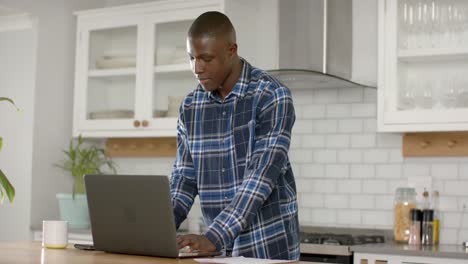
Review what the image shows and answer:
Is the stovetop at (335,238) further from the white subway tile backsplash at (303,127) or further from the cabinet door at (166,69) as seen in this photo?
the cabinet door at (166,69)

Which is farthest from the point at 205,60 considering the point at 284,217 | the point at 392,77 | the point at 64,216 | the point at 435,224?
the point at 64,216

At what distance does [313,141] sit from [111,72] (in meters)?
1.37

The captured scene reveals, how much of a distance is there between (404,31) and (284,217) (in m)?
1.88

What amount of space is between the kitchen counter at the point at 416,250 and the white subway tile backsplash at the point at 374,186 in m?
0.48

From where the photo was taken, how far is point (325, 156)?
14.8 ft

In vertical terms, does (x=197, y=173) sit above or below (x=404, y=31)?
below

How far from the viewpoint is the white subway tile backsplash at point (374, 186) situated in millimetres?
4355

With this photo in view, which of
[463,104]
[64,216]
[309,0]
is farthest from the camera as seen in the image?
[64,216]

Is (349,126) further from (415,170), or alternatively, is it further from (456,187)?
(456,187)

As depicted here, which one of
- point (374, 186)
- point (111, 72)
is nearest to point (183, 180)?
point (374, 186)

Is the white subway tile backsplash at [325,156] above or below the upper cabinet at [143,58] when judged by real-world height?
below

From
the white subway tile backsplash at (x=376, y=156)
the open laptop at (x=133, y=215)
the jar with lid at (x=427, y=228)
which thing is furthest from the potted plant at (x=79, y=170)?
the open laptop at (x=133, y=215)

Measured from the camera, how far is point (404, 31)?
4.13 m

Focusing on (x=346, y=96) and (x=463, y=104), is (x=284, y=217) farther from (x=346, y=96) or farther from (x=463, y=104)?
(x=346, y=96)
